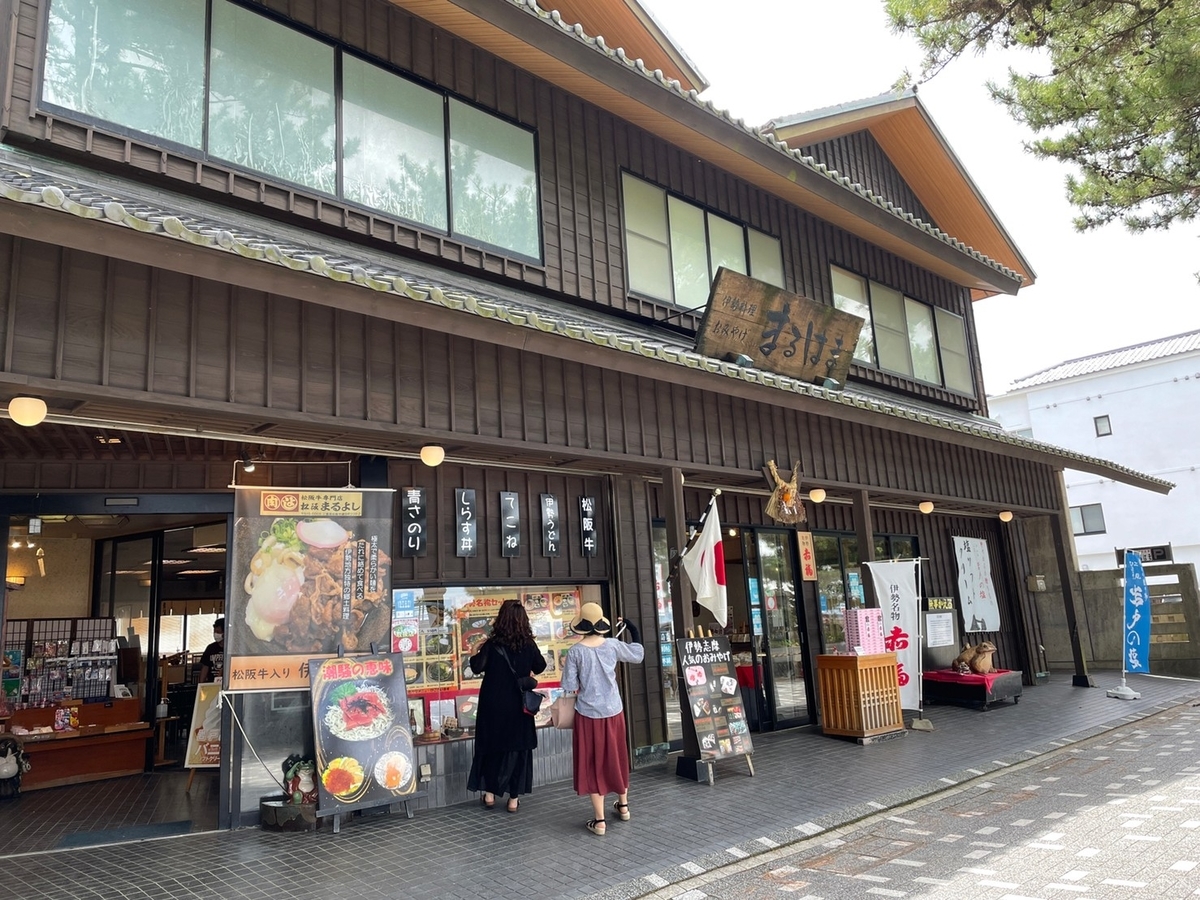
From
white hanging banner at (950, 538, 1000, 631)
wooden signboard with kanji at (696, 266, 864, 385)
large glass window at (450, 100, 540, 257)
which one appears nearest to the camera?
large glass window at (450, 100, 540, 257)

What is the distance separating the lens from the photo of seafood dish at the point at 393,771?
7086mm

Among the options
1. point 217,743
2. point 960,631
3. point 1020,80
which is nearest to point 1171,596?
point 960,631

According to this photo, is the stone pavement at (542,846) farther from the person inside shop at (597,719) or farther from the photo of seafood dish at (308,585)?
the photo of seafood dish at (308,585)

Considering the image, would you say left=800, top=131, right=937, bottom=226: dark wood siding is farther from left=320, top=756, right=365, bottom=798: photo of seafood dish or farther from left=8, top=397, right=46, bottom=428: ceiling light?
left=8, top=397, right=46, bottom=428: ceiling light

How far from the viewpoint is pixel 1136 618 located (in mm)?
14391

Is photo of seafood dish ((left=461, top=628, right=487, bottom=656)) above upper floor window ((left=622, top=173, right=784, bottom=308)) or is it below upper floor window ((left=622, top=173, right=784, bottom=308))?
below

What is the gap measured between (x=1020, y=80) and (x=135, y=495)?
41.3ft

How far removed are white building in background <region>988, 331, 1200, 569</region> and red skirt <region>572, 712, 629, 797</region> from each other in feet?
96.1

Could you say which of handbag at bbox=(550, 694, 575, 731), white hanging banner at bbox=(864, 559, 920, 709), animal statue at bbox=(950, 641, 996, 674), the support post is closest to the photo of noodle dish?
handbag at bbox=(550, 694, 575, 731)

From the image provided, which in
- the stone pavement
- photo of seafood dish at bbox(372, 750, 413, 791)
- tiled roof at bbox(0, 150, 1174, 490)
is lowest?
the stone pavement

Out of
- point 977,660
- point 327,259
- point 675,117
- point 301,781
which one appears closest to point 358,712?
point 301,781

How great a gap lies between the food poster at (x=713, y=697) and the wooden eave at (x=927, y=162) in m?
8.49

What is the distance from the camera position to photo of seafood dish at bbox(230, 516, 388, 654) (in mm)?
7168

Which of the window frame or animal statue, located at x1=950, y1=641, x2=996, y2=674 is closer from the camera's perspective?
animal statue, located at x1=950, y1=641, x2=996, y2=674
